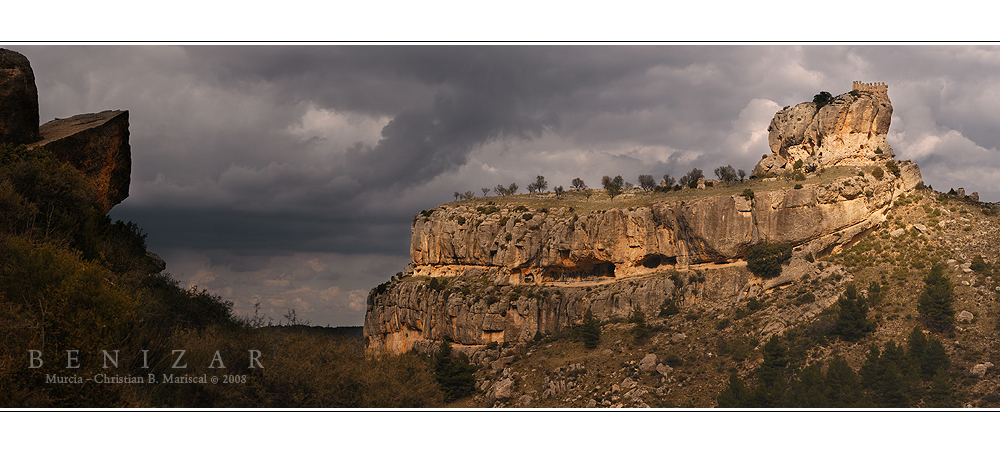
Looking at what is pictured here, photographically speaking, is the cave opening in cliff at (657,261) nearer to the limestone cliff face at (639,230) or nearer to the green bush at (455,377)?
the limestone cliff face at (639,230)

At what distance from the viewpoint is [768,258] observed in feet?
271

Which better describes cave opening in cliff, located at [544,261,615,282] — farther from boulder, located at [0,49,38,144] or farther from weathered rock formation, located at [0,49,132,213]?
boulder, located at [0,49,38,144]

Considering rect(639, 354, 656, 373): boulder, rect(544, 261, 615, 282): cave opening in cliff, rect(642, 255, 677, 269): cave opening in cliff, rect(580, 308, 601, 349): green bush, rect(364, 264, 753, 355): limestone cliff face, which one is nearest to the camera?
rect(639, 354, 656, 373): boulder

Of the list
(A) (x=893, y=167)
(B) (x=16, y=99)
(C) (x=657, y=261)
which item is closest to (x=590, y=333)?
(C) (x=657, y=261)

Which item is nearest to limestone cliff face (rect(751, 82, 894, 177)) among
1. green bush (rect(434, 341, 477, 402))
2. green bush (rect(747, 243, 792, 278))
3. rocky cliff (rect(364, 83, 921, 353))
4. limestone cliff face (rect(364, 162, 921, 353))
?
rocky cliff (rect(364, 83, 921, 353))

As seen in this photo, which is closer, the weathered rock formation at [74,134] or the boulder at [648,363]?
the weathered rock formation at [74,134]

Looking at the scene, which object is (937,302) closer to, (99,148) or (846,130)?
(846,130)

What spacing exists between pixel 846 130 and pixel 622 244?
1309 inches

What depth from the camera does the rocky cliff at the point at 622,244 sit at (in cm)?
8406

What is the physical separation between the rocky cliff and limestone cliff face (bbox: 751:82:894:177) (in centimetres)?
24

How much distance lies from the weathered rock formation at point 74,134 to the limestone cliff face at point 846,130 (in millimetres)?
84314

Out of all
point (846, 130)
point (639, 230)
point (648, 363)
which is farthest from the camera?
point (639, 230)

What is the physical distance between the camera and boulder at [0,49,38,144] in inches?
1236

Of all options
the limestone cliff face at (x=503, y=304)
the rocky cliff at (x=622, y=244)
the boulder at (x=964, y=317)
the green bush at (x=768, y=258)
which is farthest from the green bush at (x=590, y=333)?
the boulder at (x=964, y=317)
